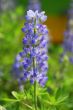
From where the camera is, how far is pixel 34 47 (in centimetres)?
259

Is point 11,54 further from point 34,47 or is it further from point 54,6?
point 54,6

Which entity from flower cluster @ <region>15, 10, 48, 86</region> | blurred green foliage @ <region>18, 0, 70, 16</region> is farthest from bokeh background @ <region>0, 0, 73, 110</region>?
blurred green foliage @ <region>18, 0, 70, 16</region>

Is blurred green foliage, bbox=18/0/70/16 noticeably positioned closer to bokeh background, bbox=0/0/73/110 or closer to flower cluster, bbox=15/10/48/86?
bokeh background, bbox=0/0/73/110

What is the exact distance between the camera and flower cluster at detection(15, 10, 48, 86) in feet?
8.29

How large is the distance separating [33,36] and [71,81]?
1.04m

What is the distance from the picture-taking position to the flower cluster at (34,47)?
2527 mm

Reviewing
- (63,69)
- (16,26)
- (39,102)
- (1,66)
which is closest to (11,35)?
(16,26)

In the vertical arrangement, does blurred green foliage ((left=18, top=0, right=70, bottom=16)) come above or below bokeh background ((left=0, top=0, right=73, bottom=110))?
above

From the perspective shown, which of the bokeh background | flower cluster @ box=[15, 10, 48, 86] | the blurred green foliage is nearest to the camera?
flower cluster @ box=[15, 10, 48, 86]

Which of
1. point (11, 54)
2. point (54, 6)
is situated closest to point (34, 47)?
point (11, 54)

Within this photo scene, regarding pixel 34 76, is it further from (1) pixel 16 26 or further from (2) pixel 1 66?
(1) pixel 16 26

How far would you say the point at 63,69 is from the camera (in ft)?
11.3

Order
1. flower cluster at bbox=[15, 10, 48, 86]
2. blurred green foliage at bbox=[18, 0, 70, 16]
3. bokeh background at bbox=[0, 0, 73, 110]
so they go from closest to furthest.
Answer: flower cluster at bbox=[15, 10, 48, 86] < bokeh background at bbox=[0, 0, 73, 110] < blurred green foliage at bbox=[18, 0, 70, 16]

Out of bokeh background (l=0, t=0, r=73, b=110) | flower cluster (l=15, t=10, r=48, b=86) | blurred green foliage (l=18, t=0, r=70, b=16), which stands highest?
blurred green foliage (l=18, t=0, r=70, b=16)
